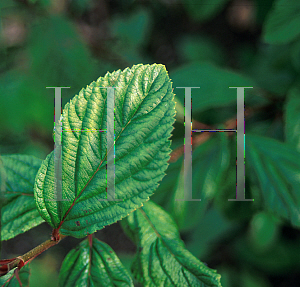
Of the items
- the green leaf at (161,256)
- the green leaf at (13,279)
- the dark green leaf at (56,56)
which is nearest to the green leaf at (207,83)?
the green leaf at (161,256)

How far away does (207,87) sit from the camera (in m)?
0.77

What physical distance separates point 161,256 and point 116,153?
0.19 meters

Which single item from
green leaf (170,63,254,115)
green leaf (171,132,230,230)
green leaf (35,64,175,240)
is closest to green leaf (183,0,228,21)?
green leaf (170,63,254,115)

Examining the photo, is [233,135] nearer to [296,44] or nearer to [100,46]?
[296,44]

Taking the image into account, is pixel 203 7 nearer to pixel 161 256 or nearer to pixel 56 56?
pixel 56 56

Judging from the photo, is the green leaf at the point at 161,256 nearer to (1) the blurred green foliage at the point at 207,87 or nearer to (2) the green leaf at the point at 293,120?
(1) the blurred green foliage at the point at 207,87

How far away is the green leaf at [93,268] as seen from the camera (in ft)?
1.27

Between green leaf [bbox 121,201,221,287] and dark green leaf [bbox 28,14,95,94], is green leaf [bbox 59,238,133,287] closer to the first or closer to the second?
green leaf [bbox 121,201,221,287]

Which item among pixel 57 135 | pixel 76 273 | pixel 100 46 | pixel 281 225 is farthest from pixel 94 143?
pixel 100 46

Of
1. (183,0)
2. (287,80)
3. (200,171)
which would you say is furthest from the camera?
(183,0)

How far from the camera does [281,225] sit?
120cm

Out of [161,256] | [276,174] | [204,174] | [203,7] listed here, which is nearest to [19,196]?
[161,256]

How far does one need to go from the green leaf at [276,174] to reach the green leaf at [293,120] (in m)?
0.06

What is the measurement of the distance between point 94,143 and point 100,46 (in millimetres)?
1325
